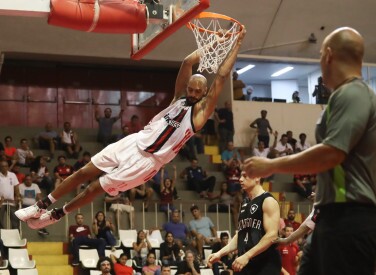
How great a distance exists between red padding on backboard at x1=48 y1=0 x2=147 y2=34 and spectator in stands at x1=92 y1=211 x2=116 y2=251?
863 cm

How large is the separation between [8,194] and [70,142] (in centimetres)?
397

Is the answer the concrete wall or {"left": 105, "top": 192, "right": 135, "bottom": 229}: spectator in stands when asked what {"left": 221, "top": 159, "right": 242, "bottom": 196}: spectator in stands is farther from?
{"left": 105, "top": 192, "right": 135, "bottom": 229}: spectator in stands

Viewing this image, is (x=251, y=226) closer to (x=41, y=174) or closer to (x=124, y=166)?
(x=124, y=166)

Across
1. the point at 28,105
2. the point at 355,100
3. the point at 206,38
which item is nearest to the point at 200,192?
the point at 28,105

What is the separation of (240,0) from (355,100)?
17.0 meters

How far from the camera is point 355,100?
3.96m

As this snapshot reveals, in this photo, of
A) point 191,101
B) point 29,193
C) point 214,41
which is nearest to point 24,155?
point 29,193

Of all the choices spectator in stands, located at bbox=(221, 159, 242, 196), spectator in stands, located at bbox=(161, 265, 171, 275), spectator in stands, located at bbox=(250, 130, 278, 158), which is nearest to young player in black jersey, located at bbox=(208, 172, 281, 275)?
spectator in stands, located at bbox=(161, 265, 171, 275)

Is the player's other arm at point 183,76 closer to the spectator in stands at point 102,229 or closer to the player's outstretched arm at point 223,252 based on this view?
the player's outstretched arm at point 223,252

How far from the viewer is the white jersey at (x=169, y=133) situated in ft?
25.7

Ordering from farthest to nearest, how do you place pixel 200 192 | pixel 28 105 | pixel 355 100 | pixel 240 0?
1. pixel 28 105
2. pixel 240 0
3. pixel 200 192
4. pixel 355 100

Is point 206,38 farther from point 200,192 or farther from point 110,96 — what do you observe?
point 110,96

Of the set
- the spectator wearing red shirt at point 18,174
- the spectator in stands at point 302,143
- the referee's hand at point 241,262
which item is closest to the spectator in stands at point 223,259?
the spectator wearing red shirt at point 18,174

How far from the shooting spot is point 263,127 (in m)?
22.0
